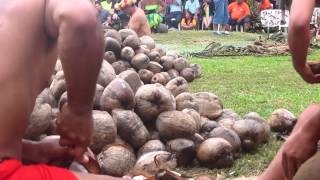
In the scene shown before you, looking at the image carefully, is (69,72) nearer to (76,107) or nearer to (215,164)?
(76,107)

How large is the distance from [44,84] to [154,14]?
67.0 ft

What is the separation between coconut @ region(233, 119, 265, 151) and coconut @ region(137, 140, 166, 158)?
854mm

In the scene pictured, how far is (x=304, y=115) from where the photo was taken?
2914mm

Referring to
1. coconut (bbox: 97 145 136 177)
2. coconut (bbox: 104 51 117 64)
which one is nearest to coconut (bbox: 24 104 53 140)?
coconut (bbox: 97 145 136 177)

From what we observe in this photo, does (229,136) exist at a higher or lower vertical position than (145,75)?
higher

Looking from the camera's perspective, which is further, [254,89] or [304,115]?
[254,89]

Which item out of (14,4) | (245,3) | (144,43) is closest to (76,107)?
(14,4)

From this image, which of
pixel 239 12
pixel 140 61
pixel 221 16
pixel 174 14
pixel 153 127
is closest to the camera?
pixel 153 127

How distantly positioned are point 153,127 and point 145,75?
9.26ft

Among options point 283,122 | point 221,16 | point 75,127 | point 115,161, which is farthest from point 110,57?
point 221,16

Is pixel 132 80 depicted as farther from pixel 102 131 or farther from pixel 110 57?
pixel 110 57

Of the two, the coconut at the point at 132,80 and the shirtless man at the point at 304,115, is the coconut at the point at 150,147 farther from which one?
the shirtless man at the point at 304,115

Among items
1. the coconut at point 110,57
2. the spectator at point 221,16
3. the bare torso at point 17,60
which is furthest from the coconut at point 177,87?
the spectator at point 221,16

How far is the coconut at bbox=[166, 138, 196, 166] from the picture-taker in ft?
16.9
